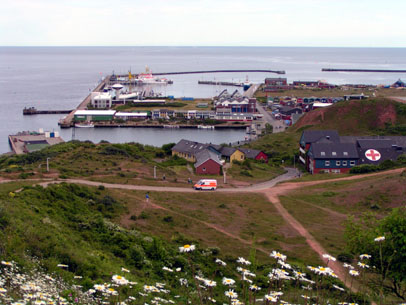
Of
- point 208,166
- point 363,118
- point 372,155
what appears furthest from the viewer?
point 363,118

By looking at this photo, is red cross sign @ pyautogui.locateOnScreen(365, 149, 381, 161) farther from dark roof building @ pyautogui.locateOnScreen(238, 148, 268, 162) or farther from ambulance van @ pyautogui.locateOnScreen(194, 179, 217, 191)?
ambulance van @ pyautogui.locateOnScreen(194, 179, 217, 191)

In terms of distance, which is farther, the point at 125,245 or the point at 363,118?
the point at 363,118

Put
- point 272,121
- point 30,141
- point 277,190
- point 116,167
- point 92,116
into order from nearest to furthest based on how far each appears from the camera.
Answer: point 277,190 < point 116,167 < point 30,141 < point 272,121 < point 92,116

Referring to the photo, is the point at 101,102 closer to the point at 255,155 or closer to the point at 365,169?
the point at 255,155

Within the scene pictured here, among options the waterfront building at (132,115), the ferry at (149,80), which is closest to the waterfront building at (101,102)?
the waterfront building at (132,115)

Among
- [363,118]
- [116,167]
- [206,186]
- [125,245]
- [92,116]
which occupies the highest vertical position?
[363,118]

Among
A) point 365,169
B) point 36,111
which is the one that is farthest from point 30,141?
point 365,169

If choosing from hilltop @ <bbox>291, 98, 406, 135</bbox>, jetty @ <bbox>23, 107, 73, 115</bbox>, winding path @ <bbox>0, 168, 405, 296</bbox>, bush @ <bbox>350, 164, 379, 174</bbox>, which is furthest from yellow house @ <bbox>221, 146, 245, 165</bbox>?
jetty @ <bbox>23, 107, 73, 115</bbox>
